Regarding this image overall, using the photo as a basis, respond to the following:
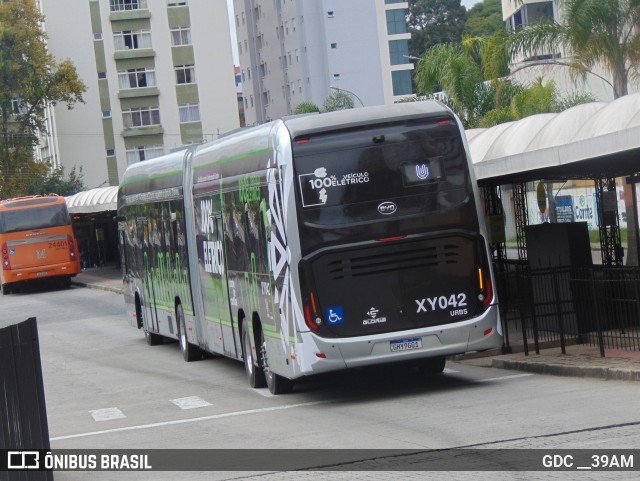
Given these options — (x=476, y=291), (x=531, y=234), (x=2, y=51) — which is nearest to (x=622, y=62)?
(x=531, y=234)

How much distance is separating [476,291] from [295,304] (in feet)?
7.31

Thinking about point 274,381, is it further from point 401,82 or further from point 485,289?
point 401,82

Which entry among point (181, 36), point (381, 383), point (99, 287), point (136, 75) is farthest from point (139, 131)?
point (381, 383)

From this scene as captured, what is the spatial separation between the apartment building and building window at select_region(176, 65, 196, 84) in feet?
60.3

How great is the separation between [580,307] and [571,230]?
233cm

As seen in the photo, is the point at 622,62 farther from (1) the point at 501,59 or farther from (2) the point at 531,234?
(2) the point at 531,234

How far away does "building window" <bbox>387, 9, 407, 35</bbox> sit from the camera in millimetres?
115250

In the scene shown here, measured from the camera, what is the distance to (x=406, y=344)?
15.7 meters

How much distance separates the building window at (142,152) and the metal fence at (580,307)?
243 ft

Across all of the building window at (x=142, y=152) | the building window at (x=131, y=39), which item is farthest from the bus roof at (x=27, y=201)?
the building window at (x=131, y=39)

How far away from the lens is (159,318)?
26406 mm

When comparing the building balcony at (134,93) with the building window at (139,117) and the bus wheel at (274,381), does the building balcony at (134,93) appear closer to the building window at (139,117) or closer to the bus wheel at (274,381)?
the building window at (139,117)

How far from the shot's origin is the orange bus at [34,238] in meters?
50.9

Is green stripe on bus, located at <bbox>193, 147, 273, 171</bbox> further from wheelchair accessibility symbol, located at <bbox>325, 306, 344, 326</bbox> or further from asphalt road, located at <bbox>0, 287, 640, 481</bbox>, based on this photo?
asphalt road, located at <bbox>0, 287, 640, 481</bbox>
